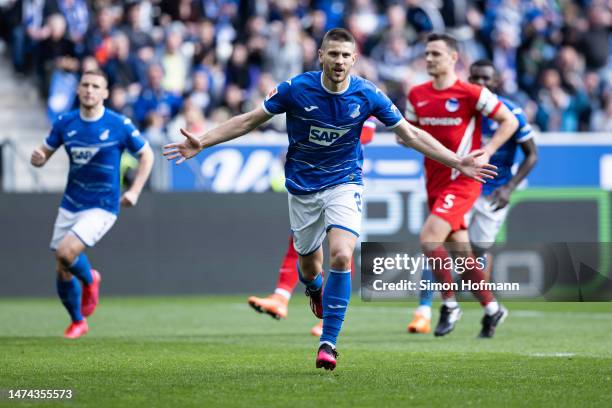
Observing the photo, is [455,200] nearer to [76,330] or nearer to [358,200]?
[358,200]

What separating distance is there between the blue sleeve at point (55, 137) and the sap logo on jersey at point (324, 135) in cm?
367

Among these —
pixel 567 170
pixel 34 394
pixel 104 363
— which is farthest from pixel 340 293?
pixel 567 170

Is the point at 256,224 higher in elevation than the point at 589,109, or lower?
lower

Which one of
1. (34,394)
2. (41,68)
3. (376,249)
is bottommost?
(376,249)

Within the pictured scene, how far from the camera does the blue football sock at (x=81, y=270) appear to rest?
11.2 metres

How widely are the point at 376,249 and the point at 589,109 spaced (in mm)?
6059

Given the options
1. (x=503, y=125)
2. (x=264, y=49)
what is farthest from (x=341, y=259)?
(x=264, y=49)

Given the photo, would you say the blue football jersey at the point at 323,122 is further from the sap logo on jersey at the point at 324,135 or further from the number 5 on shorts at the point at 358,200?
the number 5 on shorts at the point at 358,200

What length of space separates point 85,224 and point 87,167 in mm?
541

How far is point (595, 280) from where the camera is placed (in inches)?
506

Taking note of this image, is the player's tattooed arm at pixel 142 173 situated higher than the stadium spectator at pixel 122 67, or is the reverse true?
the stadium spectator at pixel 122 67

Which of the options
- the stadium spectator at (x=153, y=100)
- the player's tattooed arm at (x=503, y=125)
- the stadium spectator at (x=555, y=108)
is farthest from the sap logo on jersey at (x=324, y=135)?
the stadium spectator at (x=555, y=108)

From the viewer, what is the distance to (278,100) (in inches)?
323

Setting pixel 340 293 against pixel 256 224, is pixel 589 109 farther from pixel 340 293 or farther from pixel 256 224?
pixel 340 293
